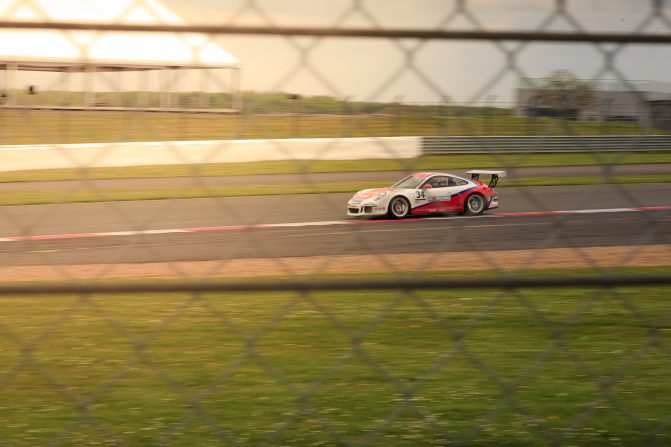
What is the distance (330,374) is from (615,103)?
79cm

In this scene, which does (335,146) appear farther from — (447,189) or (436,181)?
(447,189)

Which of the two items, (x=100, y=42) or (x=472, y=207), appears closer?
(x=100, y=42)

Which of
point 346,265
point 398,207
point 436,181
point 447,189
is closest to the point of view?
point 346,265

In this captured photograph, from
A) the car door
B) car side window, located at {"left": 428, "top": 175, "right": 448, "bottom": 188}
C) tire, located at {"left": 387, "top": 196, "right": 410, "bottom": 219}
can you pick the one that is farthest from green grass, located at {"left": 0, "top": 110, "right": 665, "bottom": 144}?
tire, located at {"left": 387, "top": 196, "right": 410, "bottom": 219}

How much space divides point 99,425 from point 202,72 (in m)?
1.34

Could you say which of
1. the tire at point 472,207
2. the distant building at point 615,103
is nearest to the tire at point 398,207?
the tire at point 472,207

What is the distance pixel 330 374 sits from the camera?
1.70 m

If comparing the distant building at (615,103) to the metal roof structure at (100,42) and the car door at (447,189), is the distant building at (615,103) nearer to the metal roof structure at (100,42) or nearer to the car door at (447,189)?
the metal roof structure at (100,42)

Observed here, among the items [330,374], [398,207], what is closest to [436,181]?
[330,374]

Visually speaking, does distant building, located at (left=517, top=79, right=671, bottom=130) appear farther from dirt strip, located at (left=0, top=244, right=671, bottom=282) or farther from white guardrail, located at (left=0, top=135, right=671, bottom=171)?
dirt strip, located at (left=0, top=244, right=671, bottom=282)

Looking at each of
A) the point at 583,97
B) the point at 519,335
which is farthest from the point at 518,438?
the point at 519,335

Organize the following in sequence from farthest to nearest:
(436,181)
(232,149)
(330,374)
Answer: (436,181) → (232,149) → (330,374)

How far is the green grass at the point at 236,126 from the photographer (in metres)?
1.62

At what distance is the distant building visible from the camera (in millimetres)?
1672
